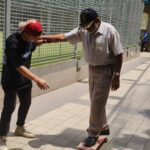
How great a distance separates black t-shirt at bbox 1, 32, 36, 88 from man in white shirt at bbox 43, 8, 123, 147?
51 cm

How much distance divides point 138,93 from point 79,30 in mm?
4471

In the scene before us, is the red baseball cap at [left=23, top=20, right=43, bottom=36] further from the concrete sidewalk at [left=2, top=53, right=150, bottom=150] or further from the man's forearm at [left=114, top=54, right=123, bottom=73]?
the concrete sidewalk at [left=2, top=53, right=150, bottom=150]

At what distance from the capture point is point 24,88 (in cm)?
446

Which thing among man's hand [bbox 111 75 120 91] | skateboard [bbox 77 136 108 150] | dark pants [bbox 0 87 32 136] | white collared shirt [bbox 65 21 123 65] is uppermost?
white collared shirt [bbox 65 21 123 65]

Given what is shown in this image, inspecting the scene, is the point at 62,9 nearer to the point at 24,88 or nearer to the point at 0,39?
the point at 0,39

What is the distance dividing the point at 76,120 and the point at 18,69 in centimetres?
218

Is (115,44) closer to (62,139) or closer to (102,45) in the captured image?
(102,45)

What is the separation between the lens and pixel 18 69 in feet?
13.0

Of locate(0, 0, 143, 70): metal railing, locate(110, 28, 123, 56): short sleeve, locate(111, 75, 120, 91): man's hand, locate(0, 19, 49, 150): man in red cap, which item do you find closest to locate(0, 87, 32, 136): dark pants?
locate(0, 19, 49, 150): man in red cap

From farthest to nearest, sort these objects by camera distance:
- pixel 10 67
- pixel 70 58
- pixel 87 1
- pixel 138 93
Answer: pixel 87 1 < pixel 70 58 < pixel 138 93 < pixel 10 67

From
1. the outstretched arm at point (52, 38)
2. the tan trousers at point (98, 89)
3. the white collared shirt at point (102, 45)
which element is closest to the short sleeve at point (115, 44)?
the white collared shirt at point (102, 45)

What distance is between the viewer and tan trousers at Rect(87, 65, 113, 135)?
14.3 feet

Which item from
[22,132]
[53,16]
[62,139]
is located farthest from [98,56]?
[53,16]

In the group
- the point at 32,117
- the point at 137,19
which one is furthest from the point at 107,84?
the point at 137,19
